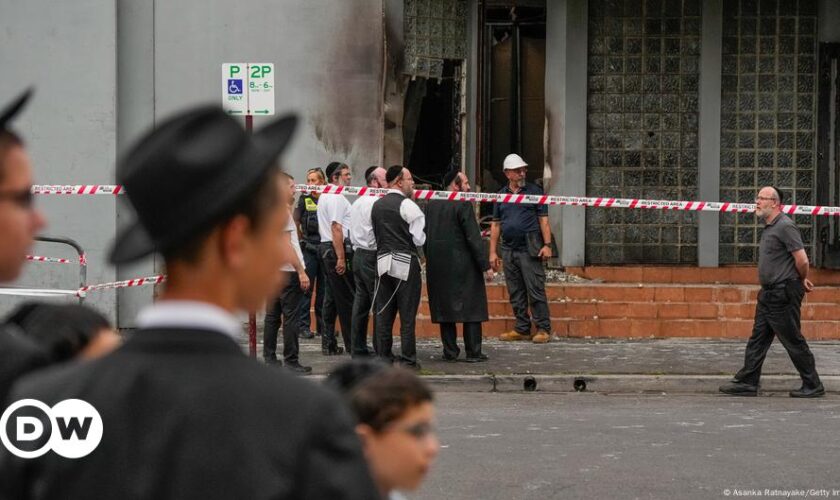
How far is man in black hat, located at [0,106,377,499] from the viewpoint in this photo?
2100 mm

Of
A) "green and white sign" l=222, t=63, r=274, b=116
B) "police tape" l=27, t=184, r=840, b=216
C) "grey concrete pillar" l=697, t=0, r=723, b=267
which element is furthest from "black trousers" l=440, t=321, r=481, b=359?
"grey concrete pillar" l=697, t=0, r=723, b=267

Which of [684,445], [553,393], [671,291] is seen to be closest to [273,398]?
[684,445]

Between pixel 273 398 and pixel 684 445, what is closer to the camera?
pixel 273 398

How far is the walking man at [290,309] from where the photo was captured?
1306 cm

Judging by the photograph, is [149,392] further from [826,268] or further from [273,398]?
[826,268]

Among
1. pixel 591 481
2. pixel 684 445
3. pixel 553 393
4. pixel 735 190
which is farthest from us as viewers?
pixel 735 190

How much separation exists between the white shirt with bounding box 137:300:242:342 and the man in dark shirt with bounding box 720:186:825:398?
10.7m

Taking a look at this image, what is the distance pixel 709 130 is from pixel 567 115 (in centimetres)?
168

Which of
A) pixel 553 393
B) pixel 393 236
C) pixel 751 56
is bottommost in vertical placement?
pixel 553 393

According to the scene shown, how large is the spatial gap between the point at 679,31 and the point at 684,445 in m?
8.61

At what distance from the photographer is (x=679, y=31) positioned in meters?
17.5

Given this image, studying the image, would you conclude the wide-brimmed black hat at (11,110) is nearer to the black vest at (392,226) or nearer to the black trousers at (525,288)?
the black vest at (392,226)

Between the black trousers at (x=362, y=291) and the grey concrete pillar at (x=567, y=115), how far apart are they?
418 cm

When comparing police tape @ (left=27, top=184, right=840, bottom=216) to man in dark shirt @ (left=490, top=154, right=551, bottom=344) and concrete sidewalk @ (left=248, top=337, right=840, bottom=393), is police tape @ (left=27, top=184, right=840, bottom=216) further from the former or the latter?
concrete sidewalk @ (left=248, top=337, right=840, bottom=393)
